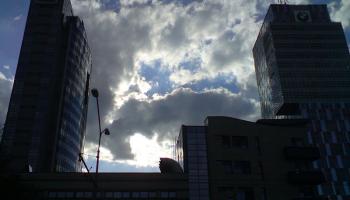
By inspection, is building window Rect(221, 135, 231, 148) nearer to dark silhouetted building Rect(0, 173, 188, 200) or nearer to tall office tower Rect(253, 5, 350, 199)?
dark silhouetted building Rect(0, 173, 188, 200)

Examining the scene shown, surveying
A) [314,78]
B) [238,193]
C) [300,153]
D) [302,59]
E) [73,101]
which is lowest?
[238,193]

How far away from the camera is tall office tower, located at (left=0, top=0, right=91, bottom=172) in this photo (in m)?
109

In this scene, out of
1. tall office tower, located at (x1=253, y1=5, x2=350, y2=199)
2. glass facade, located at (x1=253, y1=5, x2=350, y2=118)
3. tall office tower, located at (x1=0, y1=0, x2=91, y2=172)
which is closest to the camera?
tall office tower, located at (x1=0, y1=0, x2=91, y2=172)

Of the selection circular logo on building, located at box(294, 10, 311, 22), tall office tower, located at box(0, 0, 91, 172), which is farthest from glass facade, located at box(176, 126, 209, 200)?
circular logo on building, located at box(294, 10, 311, 22)

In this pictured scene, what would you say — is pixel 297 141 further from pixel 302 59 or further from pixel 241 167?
pixel 302 59

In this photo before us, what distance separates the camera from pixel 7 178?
32.5 m

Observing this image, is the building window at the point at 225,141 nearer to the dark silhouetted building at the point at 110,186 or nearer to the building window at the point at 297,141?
the dark silhouetted building at the point at 110,186

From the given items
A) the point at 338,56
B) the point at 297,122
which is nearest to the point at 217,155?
the point at 297,122

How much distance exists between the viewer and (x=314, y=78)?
139 meters

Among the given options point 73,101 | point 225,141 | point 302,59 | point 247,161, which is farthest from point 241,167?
point 302,59

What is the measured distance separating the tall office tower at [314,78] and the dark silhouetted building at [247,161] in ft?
228

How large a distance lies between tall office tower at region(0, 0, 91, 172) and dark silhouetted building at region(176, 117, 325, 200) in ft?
204

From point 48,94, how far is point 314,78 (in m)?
105

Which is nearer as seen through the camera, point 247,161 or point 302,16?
point 247,161
